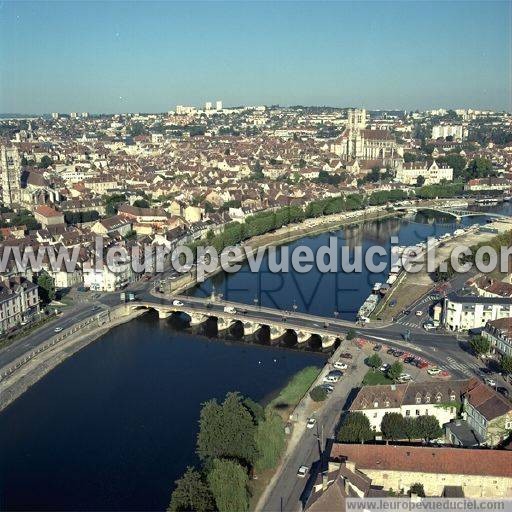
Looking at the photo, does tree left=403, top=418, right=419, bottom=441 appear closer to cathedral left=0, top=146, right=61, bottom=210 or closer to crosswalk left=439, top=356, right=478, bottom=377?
crosswalk left=439, top=356, right=478, bottom=377

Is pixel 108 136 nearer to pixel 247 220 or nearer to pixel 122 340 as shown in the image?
pixel 247 220

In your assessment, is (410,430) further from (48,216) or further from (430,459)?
(48,216)

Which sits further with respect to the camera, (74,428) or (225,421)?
(74,428)

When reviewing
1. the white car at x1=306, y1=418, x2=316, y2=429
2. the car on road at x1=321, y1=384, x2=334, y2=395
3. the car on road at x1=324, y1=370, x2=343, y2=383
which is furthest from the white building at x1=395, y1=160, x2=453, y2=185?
the white car at x1=306, y1=418, x2=316, y2=429

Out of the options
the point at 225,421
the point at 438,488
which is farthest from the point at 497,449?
the point at 225,421

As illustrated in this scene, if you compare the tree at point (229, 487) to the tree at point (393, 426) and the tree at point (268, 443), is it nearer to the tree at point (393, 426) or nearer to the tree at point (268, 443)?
the tree at point (268, 443)

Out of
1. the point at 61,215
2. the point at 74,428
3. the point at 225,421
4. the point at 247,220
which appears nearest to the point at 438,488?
the point at 225,421

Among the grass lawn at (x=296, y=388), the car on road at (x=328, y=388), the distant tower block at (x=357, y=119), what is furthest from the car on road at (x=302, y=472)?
the distant tower block at (x=357, y=119)

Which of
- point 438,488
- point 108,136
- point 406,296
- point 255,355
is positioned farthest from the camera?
point 108,136

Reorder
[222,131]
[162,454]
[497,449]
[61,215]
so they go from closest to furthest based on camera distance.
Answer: [497,449]
[162,454]
[61,215]
[222,131]

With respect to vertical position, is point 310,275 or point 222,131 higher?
point 222,131
